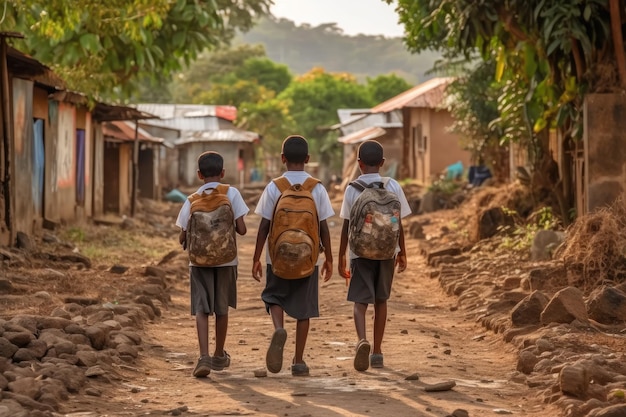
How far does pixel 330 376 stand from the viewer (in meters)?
7.67

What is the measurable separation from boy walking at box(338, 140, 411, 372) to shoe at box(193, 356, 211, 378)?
1.05 metres

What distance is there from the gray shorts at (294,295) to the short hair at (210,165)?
762mm

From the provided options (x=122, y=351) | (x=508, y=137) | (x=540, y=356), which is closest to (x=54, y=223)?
(x=508, y=137)

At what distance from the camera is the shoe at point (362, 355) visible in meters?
7.67

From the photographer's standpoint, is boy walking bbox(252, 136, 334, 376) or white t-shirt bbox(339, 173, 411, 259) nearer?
boy walking bbox(252, 136, 334, 376)

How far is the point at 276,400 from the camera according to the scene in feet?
22.3

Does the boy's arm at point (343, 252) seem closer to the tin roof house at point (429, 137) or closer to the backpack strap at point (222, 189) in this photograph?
the backpack strap at point (222, 189)

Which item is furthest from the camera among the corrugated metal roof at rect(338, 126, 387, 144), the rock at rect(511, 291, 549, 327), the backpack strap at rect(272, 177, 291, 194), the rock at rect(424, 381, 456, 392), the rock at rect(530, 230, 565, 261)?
the corrugated metal roof at rect(338, 126, 387, 144)

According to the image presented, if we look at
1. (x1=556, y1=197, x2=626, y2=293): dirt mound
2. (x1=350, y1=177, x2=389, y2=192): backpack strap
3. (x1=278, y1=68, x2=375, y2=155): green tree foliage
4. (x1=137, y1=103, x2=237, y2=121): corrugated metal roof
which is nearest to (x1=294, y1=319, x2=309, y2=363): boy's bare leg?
(x1=350, y1=177, x2=389, y2=192): backpack strap

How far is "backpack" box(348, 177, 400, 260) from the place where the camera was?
7855 mm

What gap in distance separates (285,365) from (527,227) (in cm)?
864

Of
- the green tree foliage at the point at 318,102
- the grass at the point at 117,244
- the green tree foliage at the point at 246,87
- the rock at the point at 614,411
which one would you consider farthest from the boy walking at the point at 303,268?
the green tree foliage at the point at 318,102

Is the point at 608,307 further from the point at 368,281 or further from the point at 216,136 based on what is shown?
the point at 216,136

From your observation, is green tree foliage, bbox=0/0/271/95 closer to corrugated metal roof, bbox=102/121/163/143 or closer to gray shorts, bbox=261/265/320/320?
gray shorts, bbox=261/265/320/320
